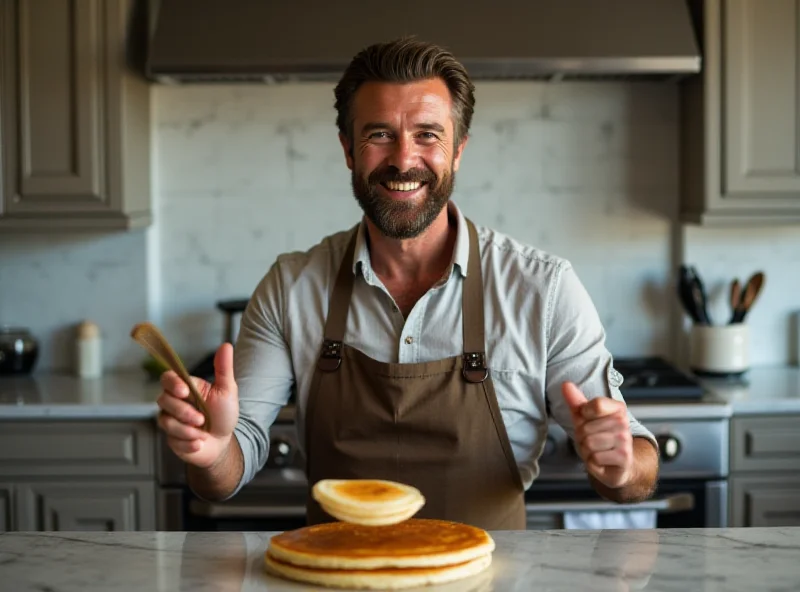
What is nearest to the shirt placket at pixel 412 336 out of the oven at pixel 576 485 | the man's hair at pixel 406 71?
the man's hair at pixel 406 71

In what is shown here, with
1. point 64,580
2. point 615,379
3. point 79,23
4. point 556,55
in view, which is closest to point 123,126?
point 79,23

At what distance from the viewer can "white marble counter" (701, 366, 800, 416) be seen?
299 centimetres

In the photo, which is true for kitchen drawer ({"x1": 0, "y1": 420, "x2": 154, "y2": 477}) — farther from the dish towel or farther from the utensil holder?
the utensil holder

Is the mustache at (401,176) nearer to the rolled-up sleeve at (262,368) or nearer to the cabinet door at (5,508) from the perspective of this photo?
the rolled-up sleeve at (262,368)

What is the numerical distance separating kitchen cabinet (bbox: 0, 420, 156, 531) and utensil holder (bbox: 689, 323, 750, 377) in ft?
5.31

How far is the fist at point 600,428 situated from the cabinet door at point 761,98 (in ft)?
5.92

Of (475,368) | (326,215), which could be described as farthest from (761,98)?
(475,368)

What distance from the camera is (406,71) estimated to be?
2.05 m

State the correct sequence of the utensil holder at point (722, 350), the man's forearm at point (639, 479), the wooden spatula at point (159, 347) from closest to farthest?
the wooden spatula at point (159, 347)
the man's forearm at point (639, 479)
the utensil holder at point (722, 350)

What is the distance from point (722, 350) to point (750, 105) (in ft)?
2.36

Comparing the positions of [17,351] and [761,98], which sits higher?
[761,98]

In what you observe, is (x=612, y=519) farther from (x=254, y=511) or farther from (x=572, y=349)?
(x=572, y=349)

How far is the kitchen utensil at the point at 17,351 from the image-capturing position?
3453 millimetres

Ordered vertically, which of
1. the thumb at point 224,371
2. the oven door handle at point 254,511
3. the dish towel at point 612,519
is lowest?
the dish towel at point 612,519
